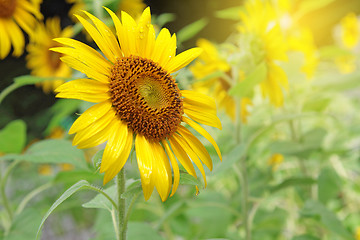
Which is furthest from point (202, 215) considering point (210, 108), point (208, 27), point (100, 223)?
point (208, 27)

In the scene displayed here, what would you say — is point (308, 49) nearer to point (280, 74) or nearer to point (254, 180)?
point (280, 74)

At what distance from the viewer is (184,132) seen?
15.4 inches

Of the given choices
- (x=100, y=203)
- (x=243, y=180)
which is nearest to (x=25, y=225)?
(x=100, y=203)

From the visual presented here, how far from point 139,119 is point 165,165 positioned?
6 cm

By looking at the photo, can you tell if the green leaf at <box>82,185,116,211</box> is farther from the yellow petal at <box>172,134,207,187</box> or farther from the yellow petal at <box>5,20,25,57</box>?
the yellow petal at <box>5,20,25,57</box>

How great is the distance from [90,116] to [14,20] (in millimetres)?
371

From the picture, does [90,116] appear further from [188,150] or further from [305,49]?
[305,49]

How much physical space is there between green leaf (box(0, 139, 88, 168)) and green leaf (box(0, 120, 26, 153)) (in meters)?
0.05

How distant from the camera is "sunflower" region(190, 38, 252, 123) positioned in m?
0.77

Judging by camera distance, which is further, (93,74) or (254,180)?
(254,180)

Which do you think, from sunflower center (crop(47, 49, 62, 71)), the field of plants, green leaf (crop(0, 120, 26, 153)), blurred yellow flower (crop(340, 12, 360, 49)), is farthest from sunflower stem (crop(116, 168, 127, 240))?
blurred yellow flower (crop(340, 12, 360, 49))

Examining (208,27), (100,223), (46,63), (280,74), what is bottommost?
(100,223)

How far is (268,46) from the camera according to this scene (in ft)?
2.18

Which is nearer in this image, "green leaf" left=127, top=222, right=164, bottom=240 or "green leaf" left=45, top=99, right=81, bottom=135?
"green leaf" left=127, top=222, right=164, bottom=240
